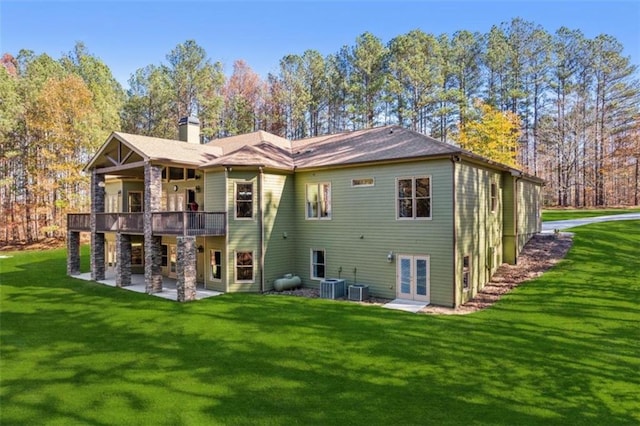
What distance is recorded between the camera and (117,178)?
21.0m

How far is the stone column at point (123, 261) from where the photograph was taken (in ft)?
56.1

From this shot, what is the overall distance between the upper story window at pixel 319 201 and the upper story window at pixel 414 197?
10.6 ft

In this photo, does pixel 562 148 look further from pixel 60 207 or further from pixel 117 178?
pixel 60 207

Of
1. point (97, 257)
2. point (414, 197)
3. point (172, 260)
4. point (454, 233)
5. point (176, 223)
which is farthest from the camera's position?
point (172, 260)

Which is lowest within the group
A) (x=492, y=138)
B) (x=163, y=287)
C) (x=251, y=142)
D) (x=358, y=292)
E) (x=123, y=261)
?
(x=163, y=287)

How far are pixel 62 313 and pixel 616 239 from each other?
24.4 meters

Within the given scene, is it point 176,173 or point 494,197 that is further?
point 176,173

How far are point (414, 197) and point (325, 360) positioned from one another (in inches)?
281

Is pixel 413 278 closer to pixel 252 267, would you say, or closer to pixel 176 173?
pixel 252 267

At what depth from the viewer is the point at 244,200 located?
15.7 m

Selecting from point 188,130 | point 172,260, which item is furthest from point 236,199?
point 188,130

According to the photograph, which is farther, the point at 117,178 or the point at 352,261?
the point at 117,178

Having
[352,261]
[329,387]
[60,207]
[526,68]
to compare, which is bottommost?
[329,387]

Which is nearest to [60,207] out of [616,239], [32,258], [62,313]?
[32,258]
